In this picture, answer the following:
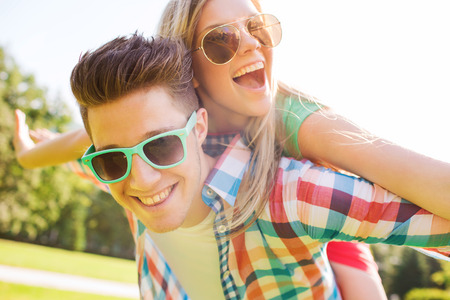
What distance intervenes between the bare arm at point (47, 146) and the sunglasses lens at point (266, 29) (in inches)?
72.6

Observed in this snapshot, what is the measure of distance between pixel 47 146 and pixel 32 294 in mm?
8232

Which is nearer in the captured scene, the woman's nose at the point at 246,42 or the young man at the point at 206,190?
the young man at the point at 206,190

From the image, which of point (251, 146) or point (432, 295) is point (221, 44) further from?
point (432, 295)

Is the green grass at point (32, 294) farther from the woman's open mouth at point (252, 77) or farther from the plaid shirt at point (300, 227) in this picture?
the woman's open mouth at point (252, 77)

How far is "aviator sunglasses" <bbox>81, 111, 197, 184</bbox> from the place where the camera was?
7.25 ft

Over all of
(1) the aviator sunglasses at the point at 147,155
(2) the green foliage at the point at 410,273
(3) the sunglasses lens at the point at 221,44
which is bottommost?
(2) the green foliage at the point at 410,273

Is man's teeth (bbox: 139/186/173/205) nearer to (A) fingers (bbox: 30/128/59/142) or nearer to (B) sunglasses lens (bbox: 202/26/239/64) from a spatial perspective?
(B) sunglasses lens (bbox: 202/26/239/64)

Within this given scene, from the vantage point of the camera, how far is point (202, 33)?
2.77 metres

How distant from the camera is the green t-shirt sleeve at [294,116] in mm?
2725

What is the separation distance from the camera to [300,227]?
2.18m

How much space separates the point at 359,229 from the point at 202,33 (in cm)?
173

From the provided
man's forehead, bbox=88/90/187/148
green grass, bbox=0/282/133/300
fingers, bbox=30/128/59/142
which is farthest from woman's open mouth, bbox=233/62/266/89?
green grass, bbox=0/282/133/300

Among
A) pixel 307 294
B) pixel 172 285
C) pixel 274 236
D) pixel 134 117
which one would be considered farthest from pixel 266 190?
pixel 172 285

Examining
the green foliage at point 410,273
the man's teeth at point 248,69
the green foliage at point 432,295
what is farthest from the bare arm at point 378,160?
the green foliage at point 410,273
